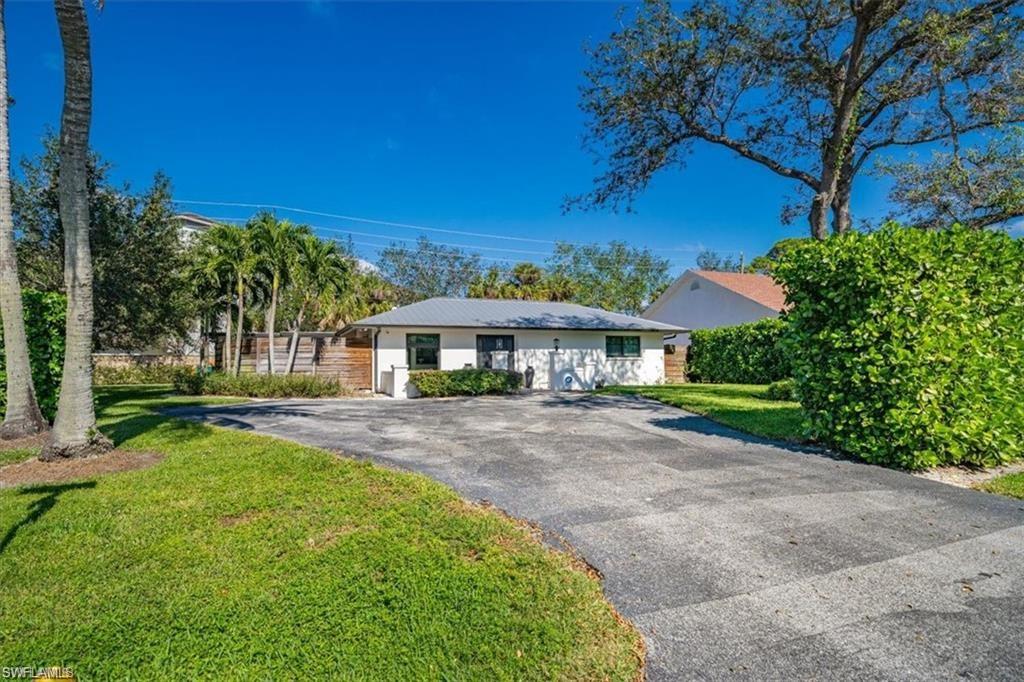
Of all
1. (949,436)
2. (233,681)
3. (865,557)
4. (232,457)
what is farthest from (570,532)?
(949,436)

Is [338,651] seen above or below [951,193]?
below

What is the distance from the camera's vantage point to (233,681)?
7.73 ft

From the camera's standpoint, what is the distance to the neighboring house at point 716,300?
24.0 metres

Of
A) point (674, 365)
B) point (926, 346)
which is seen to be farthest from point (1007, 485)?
point (674, 365)

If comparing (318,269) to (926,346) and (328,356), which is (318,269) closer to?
(328,356)

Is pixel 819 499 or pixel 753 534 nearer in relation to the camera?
pixel 753 534

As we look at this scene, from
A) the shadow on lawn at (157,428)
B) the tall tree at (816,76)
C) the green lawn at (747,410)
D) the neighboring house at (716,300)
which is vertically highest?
the tall tree at (816,76)

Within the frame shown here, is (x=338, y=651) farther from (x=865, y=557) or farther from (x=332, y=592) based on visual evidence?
(x=865, y=557)

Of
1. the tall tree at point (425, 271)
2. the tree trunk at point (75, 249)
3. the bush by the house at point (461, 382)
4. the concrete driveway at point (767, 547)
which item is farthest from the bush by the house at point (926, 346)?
the tall tree at point (425, 271)

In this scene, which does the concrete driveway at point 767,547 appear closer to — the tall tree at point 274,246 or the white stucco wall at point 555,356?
the white stucco wall at point 555,356

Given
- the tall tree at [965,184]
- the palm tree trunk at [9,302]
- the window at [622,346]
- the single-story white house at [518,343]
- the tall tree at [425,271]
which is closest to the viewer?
the palm tree trunk at [9,302]

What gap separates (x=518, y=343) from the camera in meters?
18.7

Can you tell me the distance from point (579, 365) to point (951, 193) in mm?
11909

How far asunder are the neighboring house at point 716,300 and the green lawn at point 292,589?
23015mm
